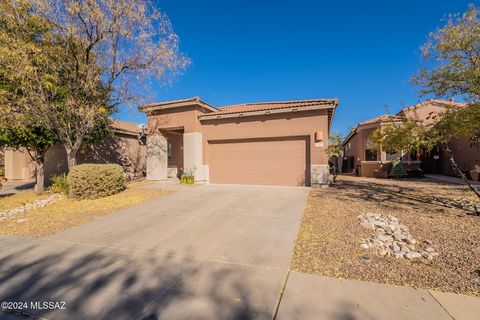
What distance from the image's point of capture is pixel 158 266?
3482mm

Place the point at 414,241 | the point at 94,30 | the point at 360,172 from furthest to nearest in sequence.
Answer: the point at 360,172 < the point at 94,30 < the point at 414,241

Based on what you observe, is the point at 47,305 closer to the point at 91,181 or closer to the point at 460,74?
the point at 91,181

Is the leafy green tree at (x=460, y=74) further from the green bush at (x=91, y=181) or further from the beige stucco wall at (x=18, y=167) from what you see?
the beige stucco wall at (x=18, y=167)

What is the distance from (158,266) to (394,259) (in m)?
3.81

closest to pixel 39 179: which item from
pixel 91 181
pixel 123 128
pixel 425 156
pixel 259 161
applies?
pixel 91 181

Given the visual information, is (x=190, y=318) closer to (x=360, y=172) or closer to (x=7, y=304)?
(x=7, y=304)

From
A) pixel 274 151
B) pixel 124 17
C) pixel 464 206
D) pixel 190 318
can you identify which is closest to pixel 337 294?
pixel 190 318

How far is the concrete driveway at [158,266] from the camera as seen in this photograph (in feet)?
8.36

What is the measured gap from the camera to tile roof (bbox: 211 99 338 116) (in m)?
10.4

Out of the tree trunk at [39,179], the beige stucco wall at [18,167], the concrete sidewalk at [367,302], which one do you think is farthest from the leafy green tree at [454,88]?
the beige stucco wall at [18,167]

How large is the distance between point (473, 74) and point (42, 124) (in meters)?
15.1

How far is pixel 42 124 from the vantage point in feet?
29.1

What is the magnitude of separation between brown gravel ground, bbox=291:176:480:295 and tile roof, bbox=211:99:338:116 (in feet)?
17.7

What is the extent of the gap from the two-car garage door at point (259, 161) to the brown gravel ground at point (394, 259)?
432 cm
